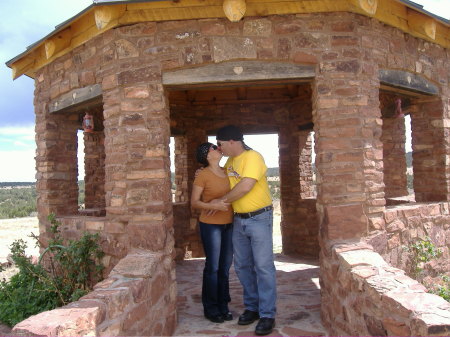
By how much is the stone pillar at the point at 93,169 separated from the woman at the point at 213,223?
17.7 feet

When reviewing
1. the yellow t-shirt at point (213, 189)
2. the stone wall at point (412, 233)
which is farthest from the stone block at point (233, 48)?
the stone wall at point (412, 233)

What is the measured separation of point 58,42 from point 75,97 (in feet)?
2.28

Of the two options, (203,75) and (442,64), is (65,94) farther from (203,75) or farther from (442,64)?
(442,64)

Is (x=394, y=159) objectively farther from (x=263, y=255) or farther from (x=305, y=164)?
(x=263, y=255)

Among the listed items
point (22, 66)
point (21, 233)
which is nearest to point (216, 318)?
point (22, 66)

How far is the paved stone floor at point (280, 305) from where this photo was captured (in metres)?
3.91

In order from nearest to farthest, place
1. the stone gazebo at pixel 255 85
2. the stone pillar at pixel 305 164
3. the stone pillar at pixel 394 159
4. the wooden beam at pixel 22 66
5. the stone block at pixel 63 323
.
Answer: the stone block at pixel 63 323, the stone gazebo at pixel 255 85, the wooden beam at pixel 22 66, the stone pillar at pixel 305 164, the stone pillar at pixel 394 159

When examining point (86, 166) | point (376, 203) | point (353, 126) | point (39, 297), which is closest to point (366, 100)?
point (353, 126)

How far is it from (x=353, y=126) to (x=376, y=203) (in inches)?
35.2

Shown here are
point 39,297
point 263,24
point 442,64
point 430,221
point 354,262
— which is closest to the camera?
point 354,262

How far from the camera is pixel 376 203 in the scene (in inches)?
167

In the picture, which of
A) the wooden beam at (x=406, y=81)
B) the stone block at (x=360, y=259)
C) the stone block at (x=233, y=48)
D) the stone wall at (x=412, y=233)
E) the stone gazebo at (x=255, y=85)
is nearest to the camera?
the stone block at (x=360, y=259)

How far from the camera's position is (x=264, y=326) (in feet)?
12.2

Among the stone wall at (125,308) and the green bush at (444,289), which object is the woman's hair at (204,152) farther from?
the green bush at (444,289)
